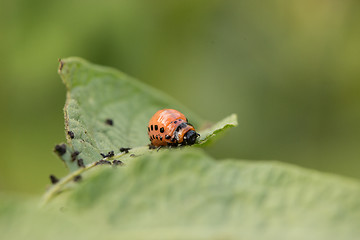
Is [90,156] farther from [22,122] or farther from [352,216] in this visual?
[22,122]

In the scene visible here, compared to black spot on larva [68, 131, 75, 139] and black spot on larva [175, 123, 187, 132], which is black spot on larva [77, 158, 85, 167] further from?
black spot on larva [175, 123, 187, 132]

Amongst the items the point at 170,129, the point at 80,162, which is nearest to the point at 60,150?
the point at 80,162

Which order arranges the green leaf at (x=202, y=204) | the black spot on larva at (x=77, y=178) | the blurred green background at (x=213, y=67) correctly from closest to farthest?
1. the green leaf at (x=202, y=204)
2. the black spot on larva at (x=77, y=178)
3. the blurred green background at (x=213, y=67)

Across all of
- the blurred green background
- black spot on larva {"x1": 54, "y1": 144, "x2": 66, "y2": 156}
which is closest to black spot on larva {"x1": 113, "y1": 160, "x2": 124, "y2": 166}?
black spot on larva {"x1": 54, "y1": 144, "x2": 66, "y2": 156}

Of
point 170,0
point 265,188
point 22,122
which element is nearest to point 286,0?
point 170,0

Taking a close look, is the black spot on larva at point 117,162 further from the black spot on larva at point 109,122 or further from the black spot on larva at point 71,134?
Result: the black spot on larva at point 109,122

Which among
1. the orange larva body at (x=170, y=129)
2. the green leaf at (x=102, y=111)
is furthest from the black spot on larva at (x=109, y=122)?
the orange larva body at (x=170, y=129)
